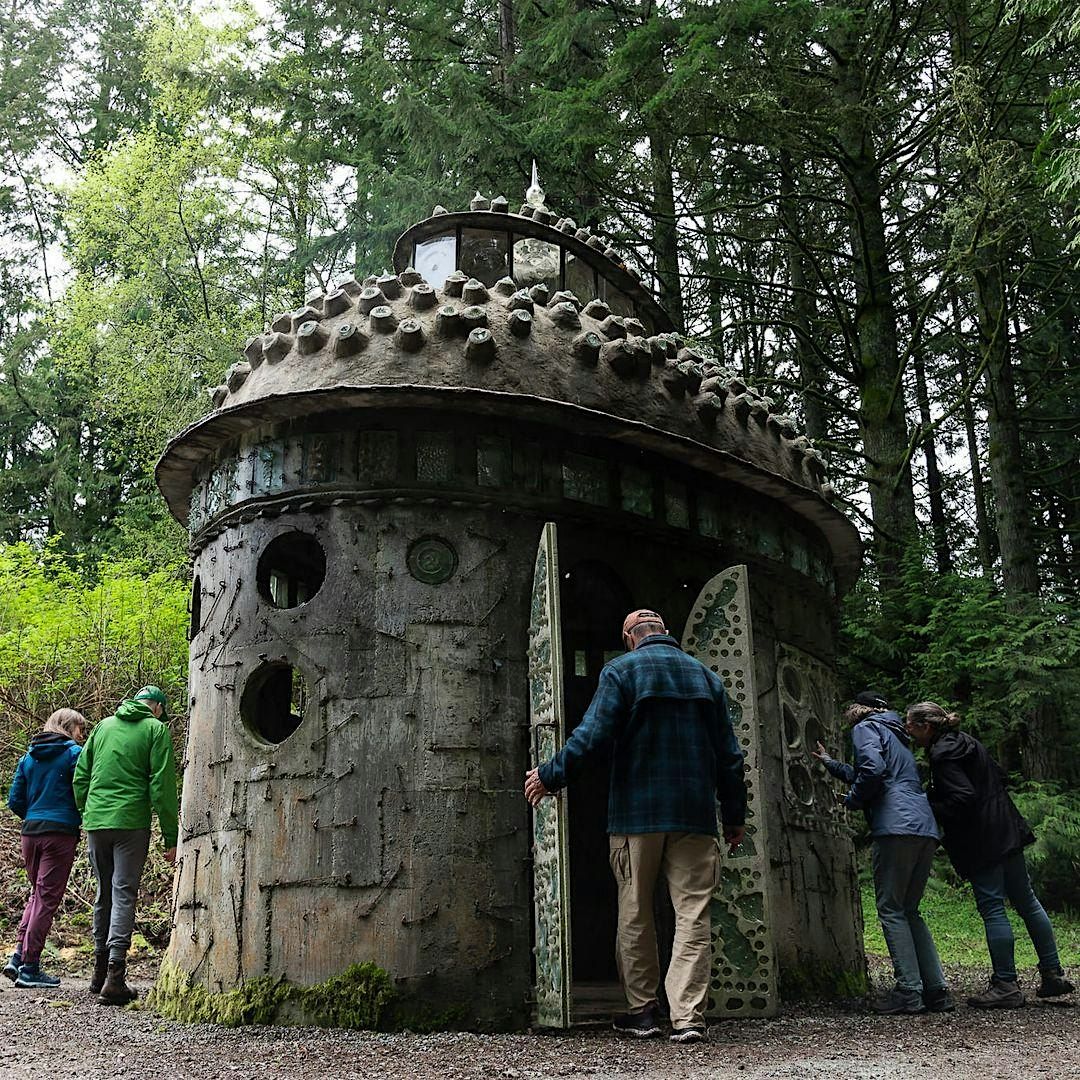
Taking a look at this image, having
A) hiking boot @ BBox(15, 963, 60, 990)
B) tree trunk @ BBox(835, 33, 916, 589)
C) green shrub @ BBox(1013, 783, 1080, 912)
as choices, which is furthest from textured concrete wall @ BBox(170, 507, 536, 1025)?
tree trunk @ BBox(835, 33, 916, 589)

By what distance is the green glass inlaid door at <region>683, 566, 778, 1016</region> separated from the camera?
7031 millimetres

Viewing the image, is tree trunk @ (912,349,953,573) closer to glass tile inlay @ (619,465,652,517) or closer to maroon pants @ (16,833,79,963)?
glass tile inlay @ (619,465,652,517)

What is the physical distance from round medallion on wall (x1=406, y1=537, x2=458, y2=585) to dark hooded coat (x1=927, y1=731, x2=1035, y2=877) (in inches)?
140

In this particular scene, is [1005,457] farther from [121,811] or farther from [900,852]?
[121,811]

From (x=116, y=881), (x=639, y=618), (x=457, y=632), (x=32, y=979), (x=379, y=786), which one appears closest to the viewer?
(x=639, y=618)

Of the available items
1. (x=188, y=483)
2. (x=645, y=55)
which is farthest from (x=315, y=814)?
(x=645, y=55)

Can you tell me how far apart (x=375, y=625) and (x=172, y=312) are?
56.2 ft

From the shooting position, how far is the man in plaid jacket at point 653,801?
5875 millimetres

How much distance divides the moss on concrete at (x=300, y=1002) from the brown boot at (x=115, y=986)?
3.16ft

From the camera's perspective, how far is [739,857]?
7297mm

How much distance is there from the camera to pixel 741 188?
1895 cm

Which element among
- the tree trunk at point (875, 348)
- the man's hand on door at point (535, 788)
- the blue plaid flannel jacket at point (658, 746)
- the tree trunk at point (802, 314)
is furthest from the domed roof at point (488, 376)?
the tree trunk at point (802, 314)

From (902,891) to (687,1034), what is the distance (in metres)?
2.30

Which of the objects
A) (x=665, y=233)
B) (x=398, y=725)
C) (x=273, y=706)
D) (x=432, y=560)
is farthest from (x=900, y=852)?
(x=665, y=233)
